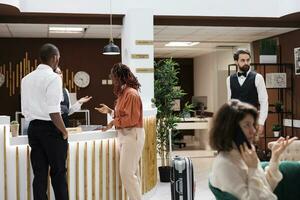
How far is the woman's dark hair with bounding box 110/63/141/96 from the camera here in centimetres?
459

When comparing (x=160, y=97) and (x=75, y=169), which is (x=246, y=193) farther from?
(x=160, y=97)

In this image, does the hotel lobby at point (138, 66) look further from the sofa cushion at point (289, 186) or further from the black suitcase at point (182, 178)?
the sofa cushion at point (289, 186)

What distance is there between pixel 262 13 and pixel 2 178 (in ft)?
18.5

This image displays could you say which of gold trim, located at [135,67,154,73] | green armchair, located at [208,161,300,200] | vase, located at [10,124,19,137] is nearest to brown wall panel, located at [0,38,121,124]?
gold trim, located at [135,67,154,73]

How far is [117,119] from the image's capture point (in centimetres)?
459

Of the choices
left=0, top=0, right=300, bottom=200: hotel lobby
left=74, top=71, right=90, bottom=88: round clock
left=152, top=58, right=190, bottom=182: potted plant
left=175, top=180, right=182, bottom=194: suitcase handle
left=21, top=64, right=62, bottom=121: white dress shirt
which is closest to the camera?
left=21, top=64, right=62, bottom=121: white dress shirt

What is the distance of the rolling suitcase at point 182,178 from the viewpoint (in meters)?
4.60

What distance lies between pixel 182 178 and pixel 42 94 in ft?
5.48

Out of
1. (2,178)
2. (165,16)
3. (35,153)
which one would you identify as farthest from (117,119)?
(165,16)

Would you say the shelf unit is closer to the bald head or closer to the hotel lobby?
the hotel lobby

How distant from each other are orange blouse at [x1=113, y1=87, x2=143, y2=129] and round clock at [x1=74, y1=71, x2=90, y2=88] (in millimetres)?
6304

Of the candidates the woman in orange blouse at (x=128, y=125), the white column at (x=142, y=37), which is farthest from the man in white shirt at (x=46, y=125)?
the white column at (x=142, y=37)

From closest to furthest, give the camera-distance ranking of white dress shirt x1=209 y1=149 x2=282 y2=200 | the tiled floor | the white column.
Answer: white dress shirt x1=209 y1=149 x2=282 y2=200 → the tiled floor → the white column

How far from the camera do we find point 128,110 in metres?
4.54
